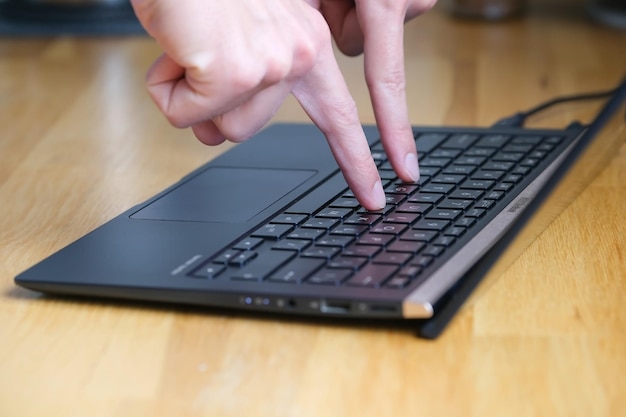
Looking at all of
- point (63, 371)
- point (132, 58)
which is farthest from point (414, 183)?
point (132, 58)

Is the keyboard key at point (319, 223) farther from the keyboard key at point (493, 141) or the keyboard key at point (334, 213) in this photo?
the keyboard key at point (493, 141)

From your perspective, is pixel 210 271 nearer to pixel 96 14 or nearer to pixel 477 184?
pixel 477 184

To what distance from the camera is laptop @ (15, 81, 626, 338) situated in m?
0.57

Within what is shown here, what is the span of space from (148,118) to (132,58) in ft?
0.99

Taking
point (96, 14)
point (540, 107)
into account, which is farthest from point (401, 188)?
point (96, 14)

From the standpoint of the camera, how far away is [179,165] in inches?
38.0

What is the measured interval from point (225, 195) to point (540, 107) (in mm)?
452

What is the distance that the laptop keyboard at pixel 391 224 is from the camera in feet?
1.94

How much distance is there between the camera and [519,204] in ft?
2.34

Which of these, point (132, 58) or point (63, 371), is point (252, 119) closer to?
point (63, 371)

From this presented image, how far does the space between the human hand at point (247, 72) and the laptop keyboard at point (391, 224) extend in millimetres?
34

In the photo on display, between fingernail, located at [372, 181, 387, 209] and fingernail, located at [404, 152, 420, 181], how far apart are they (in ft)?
0.21

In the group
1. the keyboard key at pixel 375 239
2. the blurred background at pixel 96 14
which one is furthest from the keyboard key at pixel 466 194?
the blurred background at pixel 96 14

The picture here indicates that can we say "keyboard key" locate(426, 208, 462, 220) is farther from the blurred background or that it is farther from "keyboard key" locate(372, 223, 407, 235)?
the blurred background
